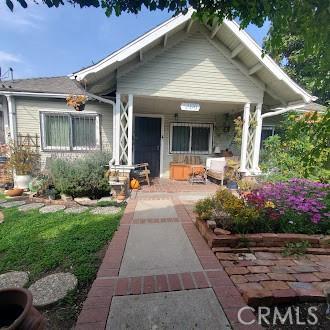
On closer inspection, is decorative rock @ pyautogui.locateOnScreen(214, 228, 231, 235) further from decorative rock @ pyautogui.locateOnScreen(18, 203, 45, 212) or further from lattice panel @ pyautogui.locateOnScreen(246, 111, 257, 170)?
lattice panel @ pyautogui.locateOnScreen(246, 111, 257, 170)

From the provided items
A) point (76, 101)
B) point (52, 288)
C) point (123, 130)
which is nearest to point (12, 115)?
point (76, 101)

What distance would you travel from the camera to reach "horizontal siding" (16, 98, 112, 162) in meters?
7.35

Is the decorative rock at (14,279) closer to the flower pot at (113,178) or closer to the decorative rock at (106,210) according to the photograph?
the decorative rock at (106,210)

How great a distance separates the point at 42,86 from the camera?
7.70 meters

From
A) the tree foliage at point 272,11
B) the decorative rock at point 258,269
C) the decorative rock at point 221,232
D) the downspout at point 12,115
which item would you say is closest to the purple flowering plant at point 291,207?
the decorative rock at point 221,232

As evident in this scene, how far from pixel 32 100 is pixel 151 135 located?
4092mm

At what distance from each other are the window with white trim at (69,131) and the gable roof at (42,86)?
75 cm

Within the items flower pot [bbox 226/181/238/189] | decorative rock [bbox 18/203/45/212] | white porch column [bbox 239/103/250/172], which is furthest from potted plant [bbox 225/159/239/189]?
decorative rock [bbox 18/203/45/212]

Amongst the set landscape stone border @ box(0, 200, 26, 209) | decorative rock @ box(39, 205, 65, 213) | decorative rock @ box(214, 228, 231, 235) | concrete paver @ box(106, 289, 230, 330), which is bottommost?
landscape stone border @ box(0, 200, 26, 209)

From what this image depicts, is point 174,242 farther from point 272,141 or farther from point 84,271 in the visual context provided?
point 272,141

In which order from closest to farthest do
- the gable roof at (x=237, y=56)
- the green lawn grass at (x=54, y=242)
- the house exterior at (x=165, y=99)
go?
the green lawn grass at (x=54, y=242) → the gable roof at (x=237, y=56) → the house exterior at (x=165, y=99)

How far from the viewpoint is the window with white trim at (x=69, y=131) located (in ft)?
24.9

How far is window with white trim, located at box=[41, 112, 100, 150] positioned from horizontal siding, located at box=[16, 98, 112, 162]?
164 mm

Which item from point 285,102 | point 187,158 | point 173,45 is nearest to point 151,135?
point 187,158
